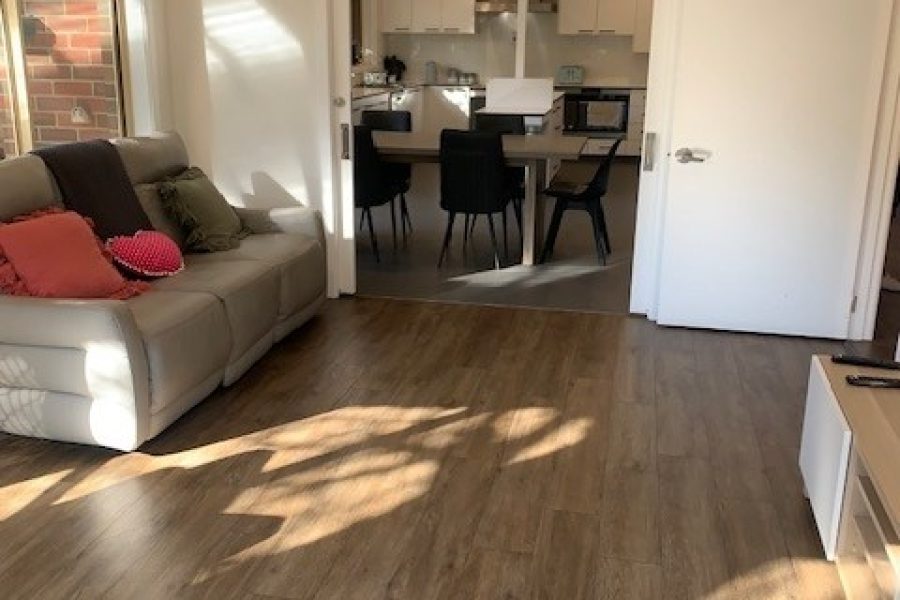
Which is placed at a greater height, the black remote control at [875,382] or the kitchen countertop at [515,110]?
Result: the kitchen countertop at [515,110]

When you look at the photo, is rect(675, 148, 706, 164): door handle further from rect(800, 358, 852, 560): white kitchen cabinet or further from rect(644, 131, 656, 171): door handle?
rect(800, 358, 852, 560): white kitchen cabinet

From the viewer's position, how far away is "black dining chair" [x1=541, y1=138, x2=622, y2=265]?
221 inches

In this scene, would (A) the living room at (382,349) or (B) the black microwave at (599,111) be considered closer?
(A) the living room at (382,349)

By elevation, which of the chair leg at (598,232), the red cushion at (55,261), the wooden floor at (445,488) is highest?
the red cushion at (55,261)

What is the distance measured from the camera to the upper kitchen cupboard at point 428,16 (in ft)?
33.2

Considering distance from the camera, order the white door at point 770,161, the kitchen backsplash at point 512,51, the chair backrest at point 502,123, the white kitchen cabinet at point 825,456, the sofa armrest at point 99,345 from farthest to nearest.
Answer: the kitchen backsplash at point 512,51, the chair backrest at point 502,123, the white door at point 770,161, the sofa armrest at point 99,345, the white kitchen cabinet at point 825,456

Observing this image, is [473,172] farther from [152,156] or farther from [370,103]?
[370,103]

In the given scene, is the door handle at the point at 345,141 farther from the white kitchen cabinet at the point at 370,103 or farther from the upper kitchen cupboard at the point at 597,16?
the upper kitchen cupboard at the point at 597,16

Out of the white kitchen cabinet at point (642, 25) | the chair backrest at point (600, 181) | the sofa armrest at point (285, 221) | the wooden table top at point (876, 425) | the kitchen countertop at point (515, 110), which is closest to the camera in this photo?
the wooden table top at point (876, 425)

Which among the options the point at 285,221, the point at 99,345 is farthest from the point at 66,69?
the point at 99,345

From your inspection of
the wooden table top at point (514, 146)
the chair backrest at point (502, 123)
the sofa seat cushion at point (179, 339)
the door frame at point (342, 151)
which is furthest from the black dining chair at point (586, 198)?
the sofa seat cushion at point (179, 339)

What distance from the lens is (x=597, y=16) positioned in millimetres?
10008

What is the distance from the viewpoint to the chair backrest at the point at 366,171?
17.8 ft

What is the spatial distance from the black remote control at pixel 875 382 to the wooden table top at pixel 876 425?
0.05 ft
